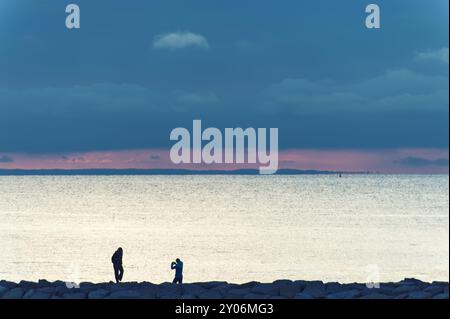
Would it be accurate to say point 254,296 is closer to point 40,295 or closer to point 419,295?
point 419,295

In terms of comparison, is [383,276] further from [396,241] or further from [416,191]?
[416,191]

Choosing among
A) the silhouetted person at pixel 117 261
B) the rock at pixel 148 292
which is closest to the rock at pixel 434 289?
the rock at pixel 148 292

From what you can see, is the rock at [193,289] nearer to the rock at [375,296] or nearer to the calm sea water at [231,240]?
the rock at [375,296]

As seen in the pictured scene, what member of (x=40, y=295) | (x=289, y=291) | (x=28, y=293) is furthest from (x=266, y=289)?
(x=28, y=293)

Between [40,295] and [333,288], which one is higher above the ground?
[333,288]

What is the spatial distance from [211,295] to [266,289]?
4.34ft

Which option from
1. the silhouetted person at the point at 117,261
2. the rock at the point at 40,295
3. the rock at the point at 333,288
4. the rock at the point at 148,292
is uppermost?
the silhouetted person at the point at 117,261

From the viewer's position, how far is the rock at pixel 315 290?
1966cm

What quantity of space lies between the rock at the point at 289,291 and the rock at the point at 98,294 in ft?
13.2

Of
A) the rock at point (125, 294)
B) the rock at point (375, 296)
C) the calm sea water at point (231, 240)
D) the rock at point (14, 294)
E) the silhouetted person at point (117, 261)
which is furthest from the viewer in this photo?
the calm sea water at point (231, 240)

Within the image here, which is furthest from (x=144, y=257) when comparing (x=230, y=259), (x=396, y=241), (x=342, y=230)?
(x=342, y=230)

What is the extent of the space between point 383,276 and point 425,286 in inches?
663

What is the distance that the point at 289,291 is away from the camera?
19.8m
